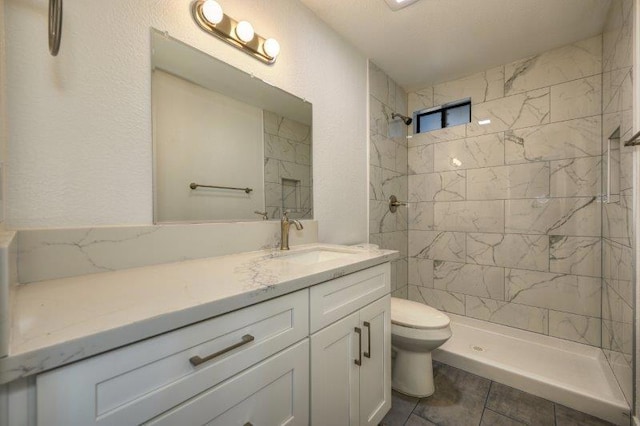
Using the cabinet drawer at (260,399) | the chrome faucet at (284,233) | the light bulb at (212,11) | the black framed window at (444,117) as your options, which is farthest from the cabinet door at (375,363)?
the black framed window at (444,117)

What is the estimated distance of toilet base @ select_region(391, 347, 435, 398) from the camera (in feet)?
5.55

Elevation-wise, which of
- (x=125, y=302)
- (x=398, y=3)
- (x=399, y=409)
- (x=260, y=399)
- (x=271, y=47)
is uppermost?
(x=398, y=3)

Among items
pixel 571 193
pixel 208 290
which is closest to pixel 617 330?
pixel 571 193

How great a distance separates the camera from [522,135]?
2.32 m

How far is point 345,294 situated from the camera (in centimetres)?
112

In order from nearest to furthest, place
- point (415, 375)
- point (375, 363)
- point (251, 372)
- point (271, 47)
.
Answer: point (251, 372)
point (375, 363)
point (271, 47)
point (415, 375)

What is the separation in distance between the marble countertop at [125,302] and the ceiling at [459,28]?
5.62ft

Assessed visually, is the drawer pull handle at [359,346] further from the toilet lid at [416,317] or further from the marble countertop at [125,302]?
the toilet lid at [416,317]

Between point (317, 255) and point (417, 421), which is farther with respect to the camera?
point (317, 255)

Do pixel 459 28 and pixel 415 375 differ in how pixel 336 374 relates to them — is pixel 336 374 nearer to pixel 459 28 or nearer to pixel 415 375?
pixel 415 375

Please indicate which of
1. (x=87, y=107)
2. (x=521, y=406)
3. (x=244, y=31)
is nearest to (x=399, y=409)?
(x=521, y=406)

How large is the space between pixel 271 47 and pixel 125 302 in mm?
1392

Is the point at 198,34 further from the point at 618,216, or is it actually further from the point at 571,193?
the point at 571,193

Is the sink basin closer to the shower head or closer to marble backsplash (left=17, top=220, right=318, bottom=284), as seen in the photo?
marble backsplash (left=17, top=220, right=318, bottom=284)
